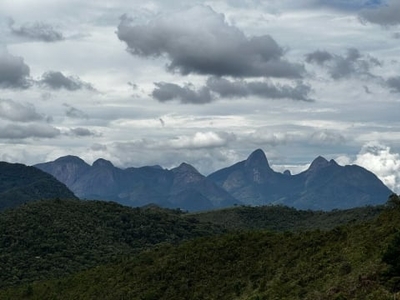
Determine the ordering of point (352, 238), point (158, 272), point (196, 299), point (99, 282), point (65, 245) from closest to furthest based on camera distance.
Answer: point (352, 238) < point (196, 299) < point (158, 272) < point (99, 282) < point (65, 245)

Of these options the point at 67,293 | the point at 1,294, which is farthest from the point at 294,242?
the point at 1,294

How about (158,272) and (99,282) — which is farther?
(99,282)

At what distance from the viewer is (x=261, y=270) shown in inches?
3401

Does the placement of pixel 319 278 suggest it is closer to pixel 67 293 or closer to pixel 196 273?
pixel 196 273

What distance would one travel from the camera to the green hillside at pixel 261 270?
55719mm

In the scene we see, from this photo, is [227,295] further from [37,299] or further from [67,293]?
[37,299]

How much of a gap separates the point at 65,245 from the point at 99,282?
8580cm

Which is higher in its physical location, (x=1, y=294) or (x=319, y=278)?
(x=319, y=278)

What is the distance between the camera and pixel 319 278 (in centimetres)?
6469

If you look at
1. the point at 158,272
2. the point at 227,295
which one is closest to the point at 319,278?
the point at 227,295

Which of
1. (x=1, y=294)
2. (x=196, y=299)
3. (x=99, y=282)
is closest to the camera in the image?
(x=196, y=299)

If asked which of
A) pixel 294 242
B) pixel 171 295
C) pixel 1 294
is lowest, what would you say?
pixel 1 294

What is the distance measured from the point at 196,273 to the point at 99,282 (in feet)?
84.4

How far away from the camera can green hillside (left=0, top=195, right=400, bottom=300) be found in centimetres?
5572
